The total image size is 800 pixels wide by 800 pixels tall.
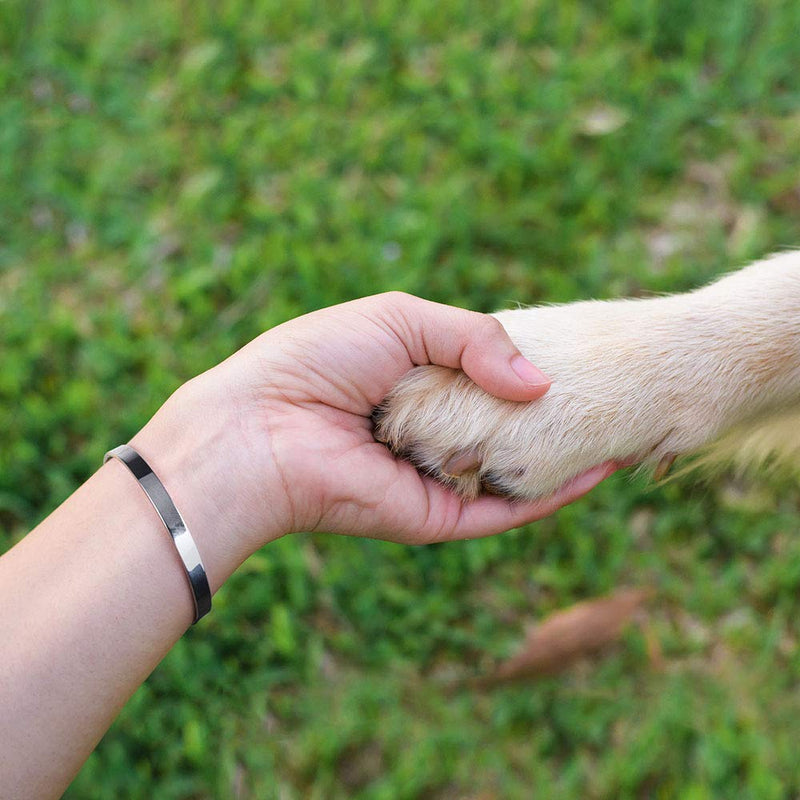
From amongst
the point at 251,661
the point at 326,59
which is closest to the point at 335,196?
the point at 326,59

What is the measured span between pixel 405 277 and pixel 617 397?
4.97 feet

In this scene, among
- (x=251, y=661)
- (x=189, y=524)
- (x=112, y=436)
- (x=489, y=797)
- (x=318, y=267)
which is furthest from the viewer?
(x=318, y=267)

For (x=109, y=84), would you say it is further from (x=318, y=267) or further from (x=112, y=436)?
(x=112, y=436)

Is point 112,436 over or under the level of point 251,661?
over

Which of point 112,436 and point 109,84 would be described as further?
point 109,84

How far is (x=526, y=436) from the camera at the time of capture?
1904 millimetres

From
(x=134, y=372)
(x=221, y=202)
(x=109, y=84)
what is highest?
(x=109, y=84)

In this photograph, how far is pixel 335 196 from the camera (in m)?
3.56

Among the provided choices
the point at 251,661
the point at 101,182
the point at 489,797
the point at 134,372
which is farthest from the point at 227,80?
the point at 489,797

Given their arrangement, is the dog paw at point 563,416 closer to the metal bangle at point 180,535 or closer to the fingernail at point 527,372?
the fingernail at point 527,372

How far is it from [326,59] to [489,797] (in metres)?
3.07

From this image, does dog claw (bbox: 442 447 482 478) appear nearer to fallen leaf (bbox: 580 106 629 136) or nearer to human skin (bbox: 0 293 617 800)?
human skin (bbox: 0 293 617 800)

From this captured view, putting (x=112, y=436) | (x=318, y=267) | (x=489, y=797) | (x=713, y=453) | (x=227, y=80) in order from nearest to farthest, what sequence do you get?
(x=713, y=453) < (x=489, y=797) < (x=112, y=436) < (x=318, y=267) < (x=227, y=80)

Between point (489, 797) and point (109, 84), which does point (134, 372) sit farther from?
point (489, 797)
